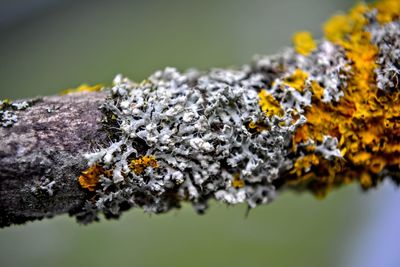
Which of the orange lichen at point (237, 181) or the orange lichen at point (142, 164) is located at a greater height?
the orange lichen at point (142, 164)

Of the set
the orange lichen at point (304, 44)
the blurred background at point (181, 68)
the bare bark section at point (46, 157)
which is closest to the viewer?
the bare bark section at point (46, 157)

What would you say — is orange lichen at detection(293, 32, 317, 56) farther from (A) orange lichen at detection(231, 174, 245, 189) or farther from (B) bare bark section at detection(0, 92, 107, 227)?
(B) bare bark section at detection(0, 92, 107, 227)

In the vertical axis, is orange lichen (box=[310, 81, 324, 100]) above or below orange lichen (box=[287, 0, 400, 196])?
above

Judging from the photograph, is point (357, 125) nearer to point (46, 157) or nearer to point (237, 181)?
point (237, 181)

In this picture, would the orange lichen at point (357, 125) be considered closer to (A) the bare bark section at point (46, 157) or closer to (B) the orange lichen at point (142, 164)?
(B) the orange lichen at point (142, 164)

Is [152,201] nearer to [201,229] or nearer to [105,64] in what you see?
[201,229]

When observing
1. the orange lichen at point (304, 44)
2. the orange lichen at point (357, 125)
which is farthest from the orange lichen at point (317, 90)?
the orange lichen at point (304, 44)

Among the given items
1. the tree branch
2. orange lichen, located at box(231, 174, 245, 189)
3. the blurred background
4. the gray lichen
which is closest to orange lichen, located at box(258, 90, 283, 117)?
the tree branch
